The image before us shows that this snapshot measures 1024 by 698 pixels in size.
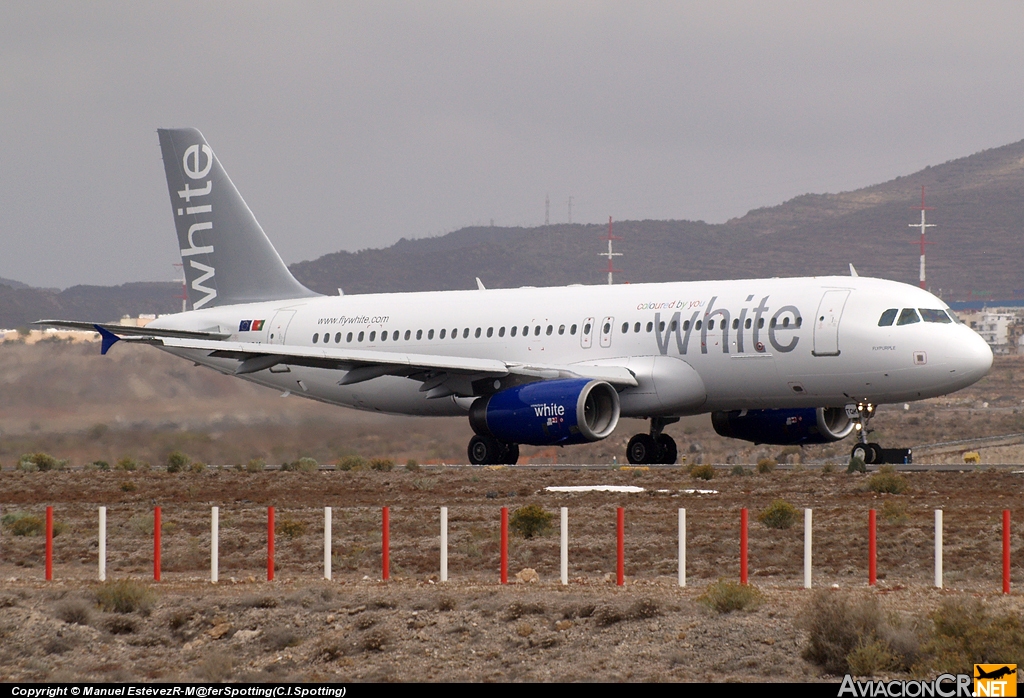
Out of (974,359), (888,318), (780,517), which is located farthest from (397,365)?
(780,517)

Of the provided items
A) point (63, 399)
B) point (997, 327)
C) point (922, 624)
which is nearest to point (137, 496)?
point (63, 399)

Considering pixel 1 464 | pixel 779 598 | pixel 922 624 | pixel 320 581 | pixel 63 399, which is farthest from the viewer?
pixel 1 464

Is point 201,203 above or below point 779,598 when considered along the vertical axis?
above

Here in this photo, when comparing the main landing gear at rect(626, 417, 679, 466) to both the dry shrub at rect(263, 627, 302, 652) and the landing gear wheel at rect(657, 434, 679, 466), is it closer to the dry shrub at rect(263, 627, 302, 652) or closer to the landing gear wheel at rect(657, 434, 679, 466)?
the landing gear wheel at rect(657, 434, 679, 466)

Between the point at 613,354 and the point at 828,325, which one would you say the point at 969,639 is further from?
the point at 613,354

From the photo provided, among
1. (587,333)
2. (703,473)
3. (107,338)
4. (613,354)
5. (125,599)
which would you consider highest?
(587,333)

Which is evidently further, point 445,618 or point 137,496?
point 137,496

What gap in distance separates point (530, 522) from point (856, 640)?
31.9 ft

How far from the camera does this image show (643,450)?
1421 inches

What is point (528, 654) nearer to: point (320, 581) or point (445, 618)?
point (445, 618)

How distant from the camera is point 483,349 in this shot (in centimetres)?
3562

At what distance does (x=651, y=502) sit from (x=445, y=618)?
11.6 meters

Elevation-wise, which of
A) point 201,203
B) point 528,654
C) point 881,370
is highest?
point 201,203

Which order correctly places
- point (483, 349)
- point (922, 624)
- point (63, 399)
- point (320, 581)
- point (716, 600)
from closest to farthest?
point (922, 624) → point (716, 600) → point (320, 581) → point (483, 349) → point (63, 399)
